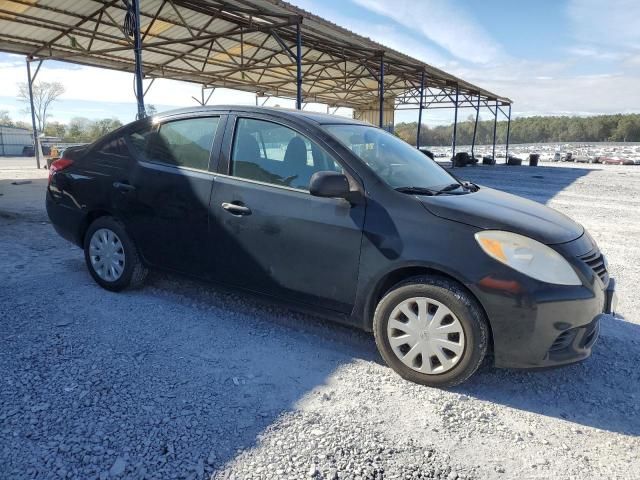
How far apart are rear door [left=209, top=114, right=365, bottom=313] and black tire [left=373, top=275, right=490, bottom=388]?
270 millimetres

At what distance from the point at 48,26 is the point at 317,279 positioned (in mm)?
13903

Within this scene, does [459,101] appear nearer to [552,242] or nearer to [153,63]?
[153,63]

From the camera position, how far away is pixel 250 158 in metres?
3.33

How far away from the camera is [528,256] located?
8.23 feet

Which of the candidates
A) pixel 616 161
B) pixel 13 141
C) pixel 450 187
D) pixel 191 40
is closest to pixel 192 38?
pixel 191 40

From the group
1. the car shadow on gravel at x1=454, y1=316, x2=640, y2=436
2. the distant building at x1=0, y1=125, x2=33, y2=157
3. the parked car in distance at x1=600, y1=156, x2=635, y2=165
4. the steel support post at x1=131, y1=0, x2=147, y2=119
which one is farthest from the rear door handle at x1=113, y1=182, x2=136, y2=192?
the distant building at x1=0, y1=125, x2=33, y2=157

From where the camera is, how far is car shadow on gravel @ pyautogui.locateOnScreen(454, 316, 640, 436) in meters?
2.48

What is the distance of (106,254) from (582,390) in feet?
12.4

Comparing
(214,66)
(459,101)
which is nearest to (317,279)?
(214,66)

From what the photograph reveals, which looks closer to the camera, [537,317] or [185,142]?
[537,317]

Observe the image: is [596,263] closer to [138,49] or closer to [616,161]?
[138,49]

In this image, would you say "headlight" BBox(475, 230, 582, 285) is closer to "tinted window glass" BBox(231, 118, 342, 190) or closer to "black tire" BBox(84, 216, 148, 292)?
"tinted window glass" BBox(231, 118, 342, 190)

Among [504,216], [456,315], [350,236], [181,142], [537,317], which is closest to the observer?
[537,317]

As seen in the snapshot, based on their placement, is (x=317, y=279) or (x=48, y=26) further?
(x=48, y=26)
